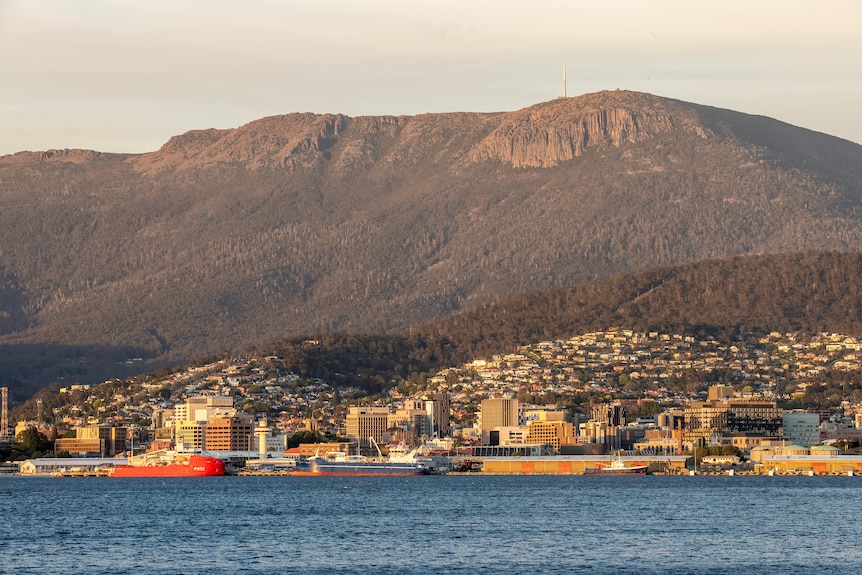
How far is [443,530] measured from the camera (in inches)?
4358

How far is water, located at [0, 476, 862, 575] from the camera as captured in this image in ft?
298

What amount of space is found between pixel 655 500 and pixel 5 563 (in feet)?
199

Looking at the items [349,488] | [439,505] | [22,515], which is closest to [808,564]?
[439,505]

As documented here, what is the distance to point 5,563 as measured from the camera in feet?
300

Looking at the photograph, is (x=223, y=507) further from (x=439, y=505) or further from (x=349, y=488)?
(x=349, y=488)

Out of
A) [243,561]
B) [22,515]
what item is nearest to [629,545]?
[243,561]

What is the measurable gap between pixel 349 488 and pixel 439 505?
126 ft

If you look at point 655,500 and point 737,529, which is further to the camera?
point 655,500

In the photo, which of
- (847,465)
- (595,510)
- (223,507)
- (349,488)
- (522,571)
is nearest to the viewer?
(522,571)

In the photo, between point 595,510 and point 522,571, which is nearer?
point 522,571

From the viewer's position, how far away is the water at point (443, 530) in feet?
298

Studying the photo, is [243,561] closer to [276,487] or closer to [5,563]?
[5,563]

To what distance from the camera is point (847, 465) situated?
19812 cm

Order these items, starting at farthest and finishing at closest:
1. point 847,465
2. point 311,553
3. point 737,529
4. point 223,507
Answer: point 847,465 < point 223,507 < point 737,529 < point 311,553
